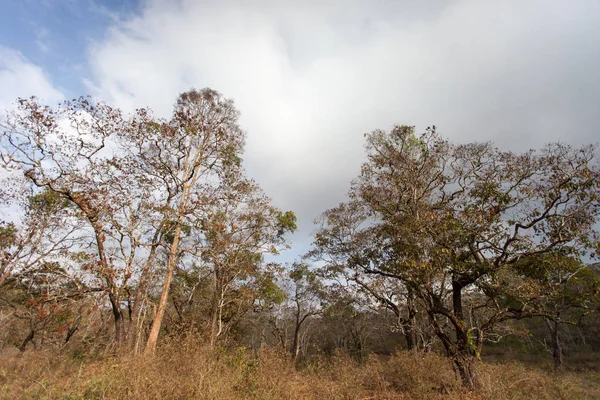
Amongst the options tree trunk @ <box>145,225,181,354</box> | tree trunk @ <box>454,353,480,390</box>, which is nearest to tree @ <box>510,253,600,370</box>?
tree trunk @ <box>454,353,480,390</box>

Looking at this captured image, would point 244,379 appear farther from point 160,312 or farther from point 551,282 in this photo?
point 551,282

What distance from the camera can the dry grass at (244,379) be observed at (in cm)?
559

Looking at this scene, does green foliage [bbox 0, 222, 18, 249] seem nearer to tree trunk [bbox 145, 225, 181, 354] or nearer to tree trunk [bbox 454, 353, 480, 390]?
tree trunk [bbox 145, 225, 181, 354]

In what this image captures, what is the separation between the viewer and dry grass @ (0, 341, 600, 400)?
18.3 feet

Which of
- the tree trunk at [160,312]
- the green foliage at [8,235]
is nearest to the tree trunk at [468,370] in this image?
the tree trunk at [160,312]

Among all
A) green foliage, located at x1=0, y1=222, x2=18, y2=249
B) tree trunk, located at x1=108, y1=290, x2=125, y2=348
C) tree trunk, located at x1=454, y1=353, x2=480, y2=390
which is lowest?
tree trunk, located at x1=454, y1=353, x2=480, y2=390

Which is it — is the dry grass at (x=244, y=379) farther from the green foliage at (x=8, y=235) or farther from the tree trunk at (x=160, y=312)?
the green foliage at (x=8, y=235)

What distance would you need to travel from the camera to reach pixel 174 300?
63.7 ft

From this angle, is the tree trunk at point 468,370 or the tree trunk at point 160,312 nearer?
the tree trunk at point 468,370

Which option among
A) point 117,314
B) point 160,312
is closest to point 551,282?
point 160,312

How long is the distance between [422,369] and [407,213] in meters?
4.79

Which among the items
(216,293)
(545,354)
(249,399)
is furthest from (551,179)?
(545,354)

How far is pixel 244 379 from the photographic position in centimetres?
691

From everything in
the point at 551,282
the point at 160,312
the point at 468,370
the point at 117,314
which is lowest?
the point at 468,370
